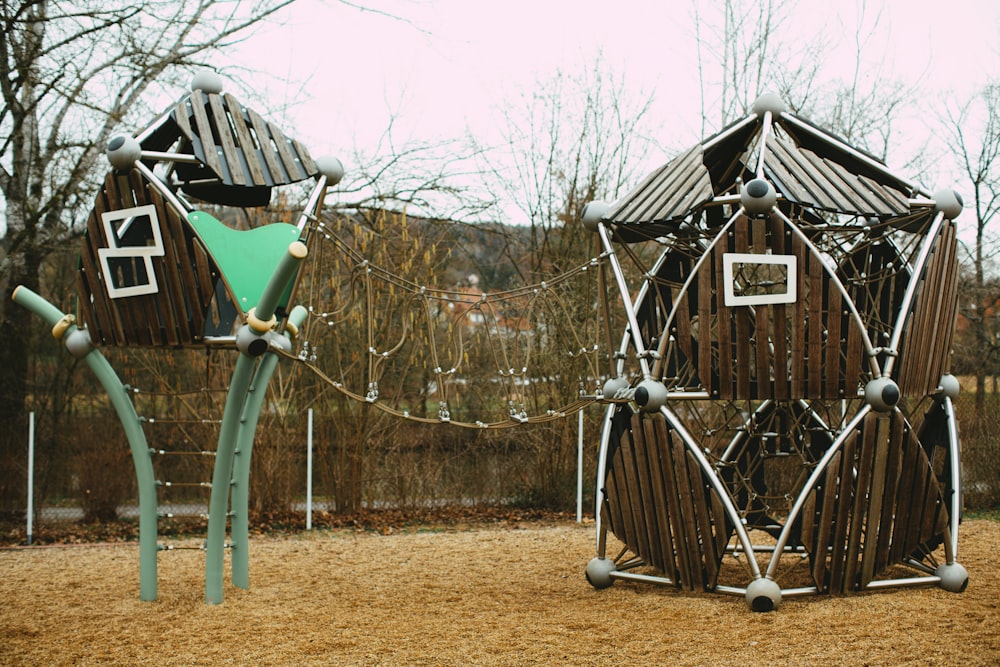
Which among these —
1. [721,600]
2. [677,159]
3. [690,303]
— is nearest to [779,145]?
[677,159]

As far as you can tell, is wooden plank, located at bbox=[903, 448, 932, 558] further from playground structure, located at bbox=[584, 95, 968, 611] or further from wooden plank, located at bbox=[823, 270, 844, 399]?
wooden plank, located at bbox=[823, 270, 844, 399]

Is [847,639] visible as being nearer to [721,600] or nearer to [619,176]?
[721,600]

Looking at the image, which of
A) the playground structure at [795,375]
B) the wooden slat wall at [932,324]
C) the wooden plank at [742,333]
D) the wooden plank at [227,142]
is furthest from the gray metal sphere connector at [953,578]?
the wooden plank at [227,142]

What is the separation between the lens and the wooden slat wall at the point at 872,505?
5801 mm

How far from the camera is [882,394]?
5676 mm

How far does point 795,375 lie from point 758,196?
1079mm

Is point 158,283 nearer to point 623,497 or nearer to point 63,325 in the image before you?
point 63,325

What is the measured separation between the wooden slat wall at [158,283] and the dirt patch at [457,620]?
5.72 feet

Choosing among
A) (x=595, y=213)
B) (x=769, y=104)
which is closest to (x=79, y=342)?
(x=595, y=213)

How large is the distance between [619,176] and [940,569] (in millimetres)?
8662

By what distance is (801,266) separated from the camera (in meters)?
5.67

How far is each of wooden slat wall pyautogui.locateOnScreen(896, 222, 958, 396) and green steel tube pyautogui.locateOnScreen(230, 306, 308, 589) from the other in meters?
3.94

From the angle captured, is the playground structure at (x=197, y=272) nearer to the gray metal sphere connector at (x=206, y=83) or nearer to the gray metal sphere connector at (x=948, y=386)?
the gray metal sphere connector at (x=206, y=83)

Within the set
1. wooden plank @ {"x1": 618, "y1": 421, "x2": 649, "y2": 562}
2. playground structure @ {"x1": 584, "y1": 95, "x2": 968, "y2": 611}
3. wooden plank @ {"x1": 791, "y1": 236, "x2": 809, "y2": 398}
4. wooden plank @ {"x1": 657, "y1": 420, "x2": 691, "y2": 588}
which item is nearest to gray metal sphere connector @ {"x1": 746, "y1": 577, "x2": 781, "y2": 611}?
playground structure @ {"x1": 584, "y1": 95, "x2": 968, "y2": 611}
